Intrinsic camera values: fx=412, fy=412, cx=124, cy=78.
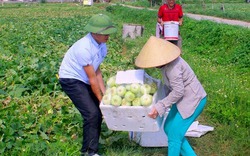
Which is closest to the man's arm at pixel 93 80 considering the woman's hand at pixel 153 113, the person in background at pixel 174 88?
the person in background at pixel 174 88

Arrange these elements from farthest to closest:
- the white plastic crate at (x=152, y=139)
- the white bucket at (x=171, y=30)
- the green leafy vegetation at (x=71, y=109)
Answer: the white bucket at (x=171, y=30) < the white plastic crate at (x=152, y=139) < the green leafy vegetation at (x=71, y=109)

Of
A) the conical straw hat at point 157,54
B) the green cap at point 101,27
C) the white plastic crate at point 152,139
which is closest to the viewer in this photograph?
the conical straw hat at point 157,54

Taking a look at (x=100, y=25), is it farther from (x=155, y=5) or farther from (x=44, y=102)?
(x=155, y=5)

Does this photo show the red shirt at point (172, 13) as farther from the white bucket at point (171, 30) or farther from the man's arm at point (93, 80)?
the man's arm at point (93, 80)

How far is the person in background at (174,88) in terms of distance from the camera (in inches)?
158

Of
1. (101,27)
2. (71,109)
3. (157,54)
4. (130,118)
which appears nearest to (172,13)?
(71,109)

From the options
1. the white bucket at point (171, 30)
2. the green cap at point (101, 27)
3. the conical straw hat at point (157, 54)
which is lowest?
the white bucket at point (171, 30)

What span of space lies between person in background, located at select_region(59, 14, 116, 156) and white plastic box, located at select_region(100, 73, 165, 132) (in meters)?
0.38

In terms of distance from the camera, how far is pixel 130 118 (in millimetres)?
4078

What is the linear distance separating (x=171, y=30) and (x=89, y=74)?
5.30 m

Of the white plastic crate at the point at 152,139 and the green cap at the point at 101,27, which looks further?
the white plastic crate at the point at 152,139

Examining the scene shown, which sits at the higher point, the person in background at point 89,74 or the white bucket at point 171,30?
the person in background at point 89,74

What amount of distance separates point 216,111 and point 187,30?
879cm

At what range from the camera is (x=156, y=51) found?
4043 mm
